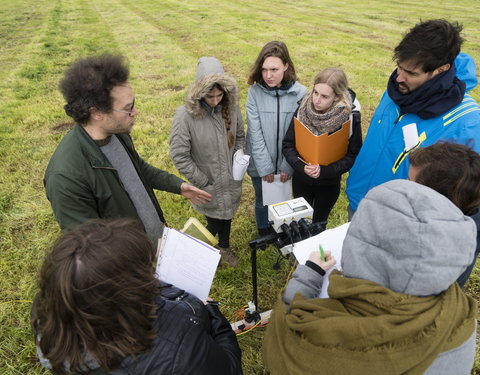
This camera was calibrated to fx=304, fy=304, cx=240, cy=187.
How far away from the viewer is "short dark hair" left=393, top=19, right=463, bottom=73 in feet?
5.76

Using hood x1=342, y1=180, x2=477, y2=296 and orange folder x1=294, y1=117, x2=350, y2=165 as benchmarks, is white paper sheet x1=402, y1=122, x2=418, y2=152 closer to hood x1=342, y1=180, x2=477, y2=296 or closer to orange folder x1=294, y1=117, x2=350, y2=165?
orange folder x1=294, y1=117, x2=350, y2=165

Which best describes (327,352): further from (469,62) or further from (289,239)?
(469,62)

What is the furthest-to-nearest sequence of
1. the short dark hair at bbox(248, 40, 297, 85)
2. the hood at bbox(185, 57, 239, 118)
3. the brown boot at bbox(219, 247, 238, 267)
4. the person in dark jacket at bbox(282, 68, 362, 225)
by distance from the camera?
1. the brown boot at bbox(219, 247, 238, 267)
2. the short dark hair at bbox(248, 40, 297, 85)
3. the person in dark jacket at bbox(282, 68, 362, 225)
4. the hood at bbox(185, 57, 239, 118)

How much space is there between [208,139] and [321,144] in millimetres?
917

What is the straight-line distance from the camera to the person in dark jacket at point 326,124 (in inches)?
94.7

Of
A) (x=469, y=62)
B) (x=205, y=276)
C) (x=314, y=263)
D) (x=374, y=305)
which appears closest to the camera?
(x=374, y=305)

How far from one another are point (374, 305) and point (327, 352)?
0.72ft

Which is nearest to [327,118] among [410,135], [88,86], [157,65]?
[410,135]

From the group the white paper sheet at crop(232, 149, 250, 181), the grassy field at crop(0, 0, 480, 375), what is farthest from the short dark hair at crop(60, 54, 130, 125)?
the grassy field at crop(0, 0, 480, 375)

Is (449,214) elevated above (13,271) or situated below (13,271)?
above

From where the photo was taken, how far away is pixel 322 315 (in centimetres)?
106

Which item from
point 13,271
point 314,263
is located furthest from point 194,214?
point 314,263

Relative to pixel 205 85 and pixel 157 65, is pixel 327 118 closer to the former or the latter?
pixel 205 85

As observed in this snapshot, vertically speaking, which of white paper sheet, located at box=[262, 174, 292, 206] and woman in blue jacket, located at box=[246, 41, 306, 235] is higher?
woman in blue jacket, located at box=[246, 41, 306, 235]
